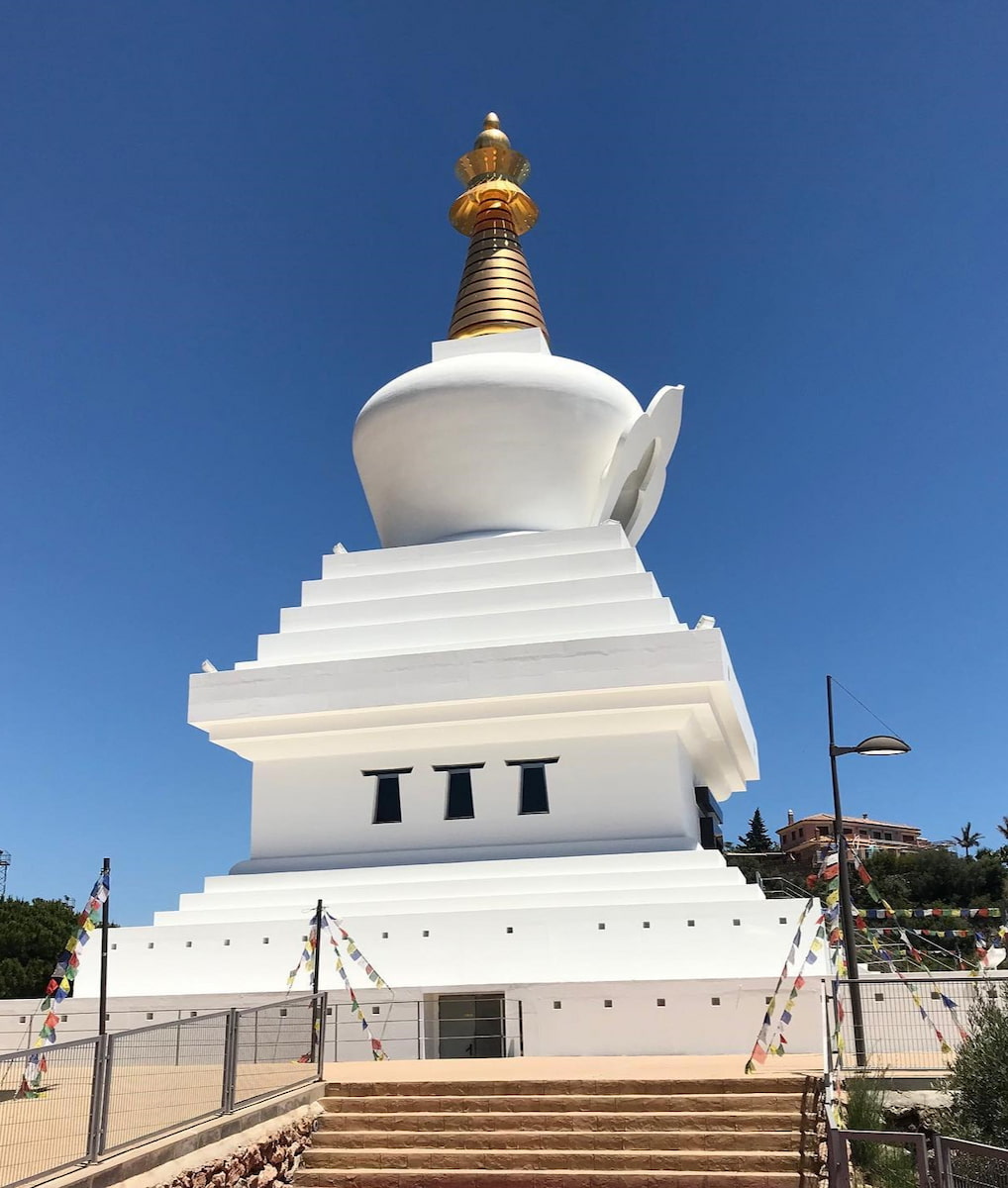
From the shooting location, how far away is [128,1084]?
24.3ft

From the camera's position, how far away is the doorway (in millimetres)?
12945

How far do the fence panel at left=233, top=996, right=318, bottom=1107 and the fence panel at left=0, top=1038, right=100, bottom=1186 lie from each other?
161 cm

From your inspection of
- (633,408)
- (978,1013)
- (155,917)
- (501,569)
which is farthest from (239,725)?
(978,1013)

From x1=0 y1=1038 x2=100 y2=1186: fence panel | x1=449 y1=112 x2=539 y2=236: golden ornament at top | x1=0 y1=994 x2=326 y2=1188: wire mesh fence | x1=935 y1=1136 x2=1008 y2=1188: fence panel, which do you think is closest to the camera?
x1=935 y1=1136 x2=1008 y2=1188: fence panel

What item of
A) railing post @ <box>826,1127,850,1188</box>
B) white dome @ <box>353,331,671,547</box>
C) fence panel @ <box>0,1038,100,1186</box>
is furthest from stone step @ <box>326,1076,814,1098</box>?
white dome @ <box>353,331,671,547</box>

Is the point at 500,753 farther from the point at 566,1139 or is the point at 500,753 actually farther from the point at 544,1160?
the point at 544,1160

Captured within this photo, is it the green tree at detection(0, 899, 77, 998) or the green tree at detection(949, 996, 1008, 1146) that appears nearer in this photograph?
the green tree at detection(949, 996, 1008, 1146)

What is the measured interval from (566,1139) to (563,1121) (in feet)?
0.57

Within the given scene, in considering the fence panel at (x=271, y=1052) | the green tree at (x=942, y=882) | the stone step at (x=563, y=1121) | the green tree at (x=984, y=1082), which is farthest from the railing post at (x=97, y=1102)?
the green tree at (x=942, y=882)

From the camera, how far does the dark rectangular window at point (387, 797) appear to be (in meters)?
15.9

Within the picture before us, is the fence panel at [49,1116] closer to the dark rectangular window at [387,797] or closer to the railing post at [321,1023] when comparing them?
the railing post at [321,1023]

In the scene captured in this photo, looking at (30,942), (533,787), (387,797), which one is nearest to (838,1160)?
(533,787)

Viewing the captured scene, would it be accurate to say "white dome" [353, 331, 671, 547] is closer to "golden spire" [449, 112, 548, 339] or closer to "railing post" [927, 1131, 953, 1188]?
"golden spire" [449, 112, 548, 339]

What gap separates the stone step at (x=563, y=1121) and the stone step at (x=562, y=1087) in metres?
0.21
